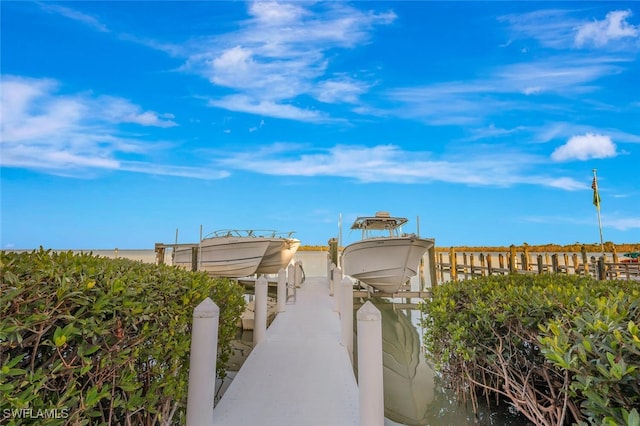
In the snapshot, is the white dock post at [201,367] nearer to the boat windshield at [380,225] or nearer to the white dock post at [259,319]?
the white dock post at [259,319]

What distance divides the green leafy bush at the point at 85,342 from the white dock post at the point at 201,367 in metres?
0.12

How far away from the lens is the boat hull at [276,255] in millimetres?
14852

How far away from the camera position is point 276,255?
15.6 m

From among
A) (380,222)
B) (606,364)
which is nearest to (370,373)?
(606,364)

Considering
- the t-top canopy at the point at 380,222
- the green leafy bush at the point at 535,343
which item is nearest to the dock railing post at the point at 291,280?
the t-top canopy at the point at 380,222

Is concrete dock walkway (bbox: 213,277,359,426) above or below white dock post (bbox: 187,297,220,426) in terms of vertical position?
below

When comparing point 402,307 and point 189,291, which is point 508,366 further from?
point 402,307

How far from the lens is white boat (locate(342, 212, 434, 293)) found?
1124cm

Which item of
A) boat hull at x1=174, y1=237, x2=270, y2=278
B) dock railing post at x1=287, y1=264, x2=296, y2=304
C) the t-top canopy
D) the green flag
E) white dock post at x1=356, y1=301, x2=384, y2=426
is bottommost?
white dock post at x1=356, y1=301, x2=384, y2=426

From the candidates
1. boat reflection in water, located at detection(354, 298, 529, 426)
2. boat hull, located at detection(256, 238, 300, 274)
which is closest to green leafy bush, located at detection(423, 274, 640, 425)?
boat reflection in water, located at detection(354, 298, 529, 426)

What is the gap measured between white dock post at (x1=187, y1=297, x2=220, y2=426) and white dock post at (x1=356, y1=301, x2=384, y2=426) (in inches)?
57.8

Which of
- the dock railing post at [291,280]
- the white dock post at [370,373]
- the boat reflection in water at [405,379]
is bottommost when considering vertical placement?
the boat reflection in water at [405,379]

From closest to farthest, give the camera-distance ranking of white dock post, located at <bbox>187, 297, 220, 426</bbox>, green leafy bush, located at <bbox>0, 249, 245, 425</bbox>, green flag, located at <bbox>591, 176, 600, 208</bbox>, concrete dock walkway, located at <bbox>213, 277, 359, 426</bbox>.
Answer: green leafy bush, located at <bbox>0, 249, 245, 425</bbox>
white dock post, located at <bbox>187, 297, 220, 426</bbox>
concrete dock walkway, located at <bbox>213, 277, 359, 426</bbox>
green flag, located at <bbox>591, 176, 600, 208</bbox>

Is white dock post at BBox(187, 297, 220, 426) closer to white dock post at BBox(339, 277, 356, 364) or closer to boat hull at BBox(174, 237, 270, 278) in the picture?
white dock post at BBox(339, 277, 356, 364)
